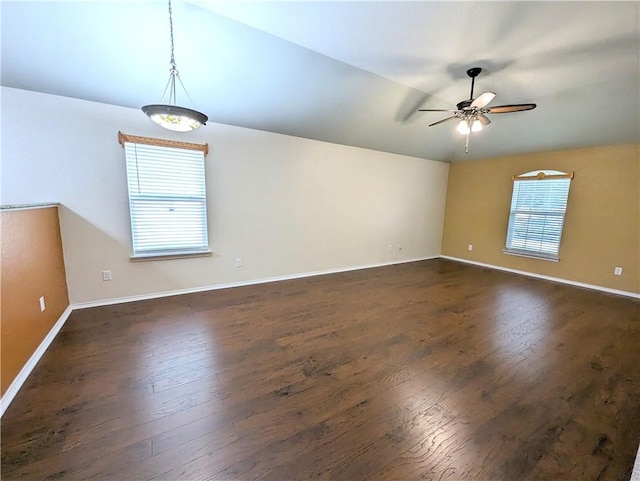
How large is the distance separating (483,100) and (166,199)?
149 inches

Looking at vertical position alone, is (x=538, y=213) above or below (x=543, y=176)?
below

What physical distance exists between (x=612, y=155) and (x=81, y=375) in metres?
7.13

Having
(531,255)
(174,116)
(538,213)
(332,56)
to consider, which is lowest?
(531,255)

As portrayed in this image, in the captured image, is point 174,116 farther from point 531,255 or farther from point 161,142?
point 531,255

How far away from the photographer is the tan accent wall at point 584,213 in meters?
4.05

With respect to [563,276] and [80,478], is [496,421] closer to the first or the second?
[80,478]

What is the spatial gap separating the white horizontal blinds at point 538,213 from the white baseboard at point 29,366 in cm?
693

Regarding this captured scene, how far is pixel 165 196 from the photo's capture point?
11.1 ft

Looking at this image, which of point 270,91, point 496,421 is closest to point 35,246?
point 270,91

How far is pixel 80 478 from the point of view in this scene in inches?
48.4

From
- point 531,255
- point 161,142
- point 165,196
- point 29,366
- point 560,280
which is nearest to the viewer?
point 29,366

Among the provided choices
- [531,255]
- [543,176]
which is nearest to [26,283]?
[531,255]

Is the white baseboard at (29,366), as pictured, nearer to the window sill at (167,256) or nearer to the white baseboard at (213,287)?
the white baseboard at (213,287)

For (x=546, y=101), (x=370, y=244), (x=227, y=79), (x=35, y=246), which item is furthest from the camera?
(x=370, y=244)
